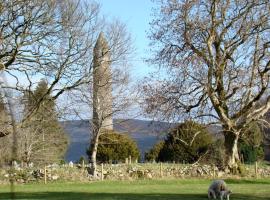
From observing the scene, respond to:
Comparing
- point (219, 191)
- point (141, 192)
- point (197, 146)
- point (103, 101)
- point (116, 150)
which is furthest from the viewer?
point (116, 150)

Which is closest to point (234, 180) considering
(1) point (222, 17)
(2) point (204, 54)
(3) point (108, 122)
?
(2) point (204, 54)

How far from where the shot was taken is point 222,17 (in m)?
33.0

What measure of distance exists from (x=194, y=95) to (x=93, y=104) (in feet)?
49.4

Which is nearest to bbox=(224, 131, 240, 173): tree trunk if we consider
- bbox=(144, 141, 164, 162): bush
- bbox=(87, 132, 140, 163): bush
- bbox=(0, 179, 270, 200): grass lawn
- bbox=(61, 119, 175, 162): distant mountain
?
bbox=(0, 179, 270, 200): grass lawn

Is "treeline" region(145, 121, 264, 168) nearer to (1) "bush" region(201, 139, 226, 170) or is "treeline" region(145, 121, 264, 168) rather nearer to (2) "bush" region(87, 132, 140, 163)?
(1) "bush" region(201, 139, 226, 170)

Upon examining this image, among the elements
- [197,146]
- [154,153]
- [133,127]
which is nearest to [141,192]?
[197,146]

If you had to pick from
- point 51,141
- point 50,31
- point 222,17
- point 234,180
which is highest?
point 222,17

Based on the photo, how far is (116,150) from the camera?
56531 mm

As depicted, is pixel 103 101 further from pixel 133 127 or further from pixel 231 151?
pixel 231 151

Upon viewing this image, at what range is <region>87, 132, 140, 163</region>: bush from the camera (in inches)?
2200

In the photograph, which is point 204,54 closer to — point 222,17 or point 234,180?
point 222,17

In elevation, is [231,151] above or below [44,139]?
below

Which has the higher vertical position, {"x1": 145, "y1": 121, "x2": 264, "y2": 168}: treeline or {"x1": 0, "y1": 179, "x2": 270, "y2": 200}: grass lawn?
{"x1": 145, "y1": 121, "x2": 264, "y2": 168}: treeline

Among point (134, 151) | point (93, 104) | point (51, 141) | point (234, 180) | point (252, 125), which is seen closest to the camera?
point (234, 180)
